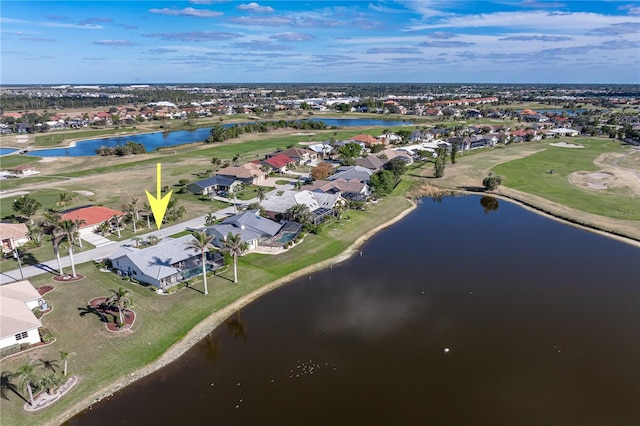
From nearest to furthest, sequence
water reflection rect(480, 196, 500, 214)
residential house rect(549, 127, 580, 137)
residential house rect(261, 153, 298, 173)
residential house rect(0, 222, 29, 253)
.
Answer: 1. residential house rect(0, 222, 29, 253)
2. water reflection rect(480, 196, 500, 214)
3. residential house rect(261, 153, 298, 173)
4. residential house rect(549, 127, 580, 137)

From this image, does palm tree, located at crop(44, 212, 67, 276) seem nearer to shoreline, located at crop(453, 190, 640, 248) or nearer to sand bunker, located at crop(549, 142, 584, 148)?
shoreline, located at crop(453, 190, 640, 248)

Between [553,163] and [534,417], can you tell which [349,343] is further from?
[553,163]

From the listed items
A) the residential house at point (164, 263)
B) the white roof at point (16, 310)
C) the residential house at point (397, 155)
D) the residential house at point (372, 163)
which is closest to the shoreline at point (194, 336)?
the residential house at point (164, 263)

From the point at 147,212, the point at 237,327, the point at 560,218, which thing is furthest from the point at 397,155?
the point at 237,327

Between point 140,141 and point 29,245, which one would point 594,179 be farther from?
point 140,141

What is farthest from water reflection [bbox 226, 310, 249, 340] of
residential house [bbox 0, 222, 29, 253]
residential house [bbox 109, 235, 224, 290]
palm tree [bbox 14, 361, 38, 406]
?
residential house [bbox 0, 222, 29, 253]

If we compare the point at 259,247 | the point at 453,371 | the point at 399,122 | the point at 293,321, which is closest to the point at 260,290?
the point at 293,321
